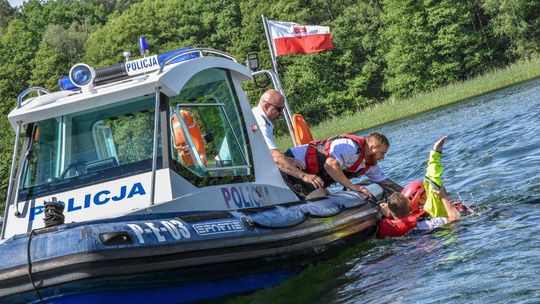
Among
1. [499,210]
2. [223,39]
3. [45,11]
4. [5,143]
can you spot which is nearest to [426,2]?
[223,39]

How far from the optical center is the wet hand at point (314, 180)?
33.3 feet

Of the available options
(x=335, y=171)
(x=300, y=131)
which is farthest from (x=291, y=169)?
(x=300, y=131)

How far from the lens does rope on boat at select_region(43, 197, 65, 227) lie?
268 inches

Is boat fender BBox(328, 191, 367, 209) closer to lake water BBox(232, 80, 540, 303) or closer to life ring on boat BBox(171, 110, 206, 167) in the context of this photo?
lake water BBox(232, 80, 540, 303)

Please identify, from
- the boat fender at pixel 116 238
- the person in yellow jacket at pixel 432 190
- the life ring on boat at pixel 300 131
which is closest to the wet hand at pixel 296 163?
the person in yellow jacket at pixel 432 190

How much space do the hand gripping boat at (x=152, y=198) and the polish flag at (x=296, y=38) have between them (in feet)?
30.4

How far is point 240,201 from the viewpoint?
28.0 feet

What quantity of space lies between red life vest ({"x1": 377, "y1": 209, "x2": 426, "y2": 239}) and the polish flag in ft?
27.2

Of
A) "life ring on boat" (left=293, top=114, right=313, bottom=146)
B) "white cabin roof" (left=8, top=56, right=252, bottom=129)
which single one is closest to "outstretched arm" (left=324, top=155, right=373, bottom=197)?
"life ring on boat" (left=293, top=114, right=313, bottom=146)

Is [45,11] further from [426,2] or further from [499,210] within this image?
[499,210]

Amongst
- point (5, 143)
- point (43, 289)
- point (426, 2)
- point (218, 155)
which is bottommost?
point (43, 289)

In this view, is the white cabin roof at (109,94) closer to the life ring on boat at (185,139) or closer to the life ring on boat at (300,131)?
the life ring on boat at (185,139)

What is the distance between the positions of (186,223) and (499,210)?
16.1ft

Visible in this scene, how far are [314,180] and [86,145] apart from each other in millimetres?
3024
